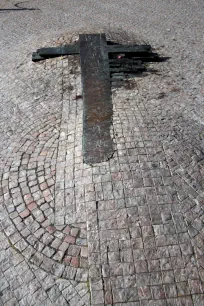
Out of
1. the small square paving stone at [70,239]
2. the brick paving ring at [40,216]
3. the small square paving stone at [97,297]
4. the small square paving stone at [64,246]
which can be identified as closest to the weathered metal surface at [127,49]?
the brick paving ring at [40,216]

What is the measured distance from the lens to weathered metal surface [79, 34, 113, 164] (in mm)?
5270

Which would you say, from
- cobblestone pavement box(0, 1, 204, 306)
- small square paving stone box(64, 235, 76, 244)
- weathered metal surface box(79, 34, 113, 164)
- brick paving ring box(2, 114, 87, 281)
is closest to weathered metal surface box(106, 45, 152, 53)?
weathered metal surface box(79, 34, 113, 164)

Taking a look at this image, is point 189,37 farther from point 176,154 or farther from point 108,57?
point 176,154

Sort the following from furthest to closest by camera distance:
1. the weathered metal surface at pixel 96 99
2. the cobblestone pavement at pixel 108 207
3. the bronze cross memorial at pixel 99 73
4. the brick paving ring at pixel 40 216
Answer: the bronze cross memorial at pixel 99 73
the weathered metal surface at pixel 96 99
the brick paving ring at pixel 40 216
the cobblestone pavement at pixel 108 207

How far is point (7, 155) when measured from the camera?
5820mm

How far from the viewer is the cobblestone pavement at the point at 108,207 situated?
12.4 feet

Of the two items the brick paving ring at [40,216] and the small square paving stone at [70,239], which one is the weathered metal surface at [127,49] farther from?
the small square paving stone at [70,239]

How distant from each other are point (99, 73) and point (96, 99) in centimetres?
124

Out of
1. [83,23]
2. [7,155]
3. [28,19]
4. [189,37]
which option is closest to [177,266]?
[7,155]

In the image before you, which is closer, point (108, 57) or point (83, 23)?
point (108, 57)

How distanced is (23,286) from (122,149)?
272 centimetres

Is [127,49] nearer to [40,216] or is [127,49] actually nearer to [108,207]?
[108,207]

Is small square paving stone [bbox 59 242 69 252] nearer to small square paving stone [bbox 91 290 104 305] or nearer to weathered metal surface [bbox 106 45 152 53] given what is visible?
small square paving stone [bbox 91 290 104 305]

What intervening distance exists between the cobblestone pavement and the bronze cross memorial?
8.0 inches
